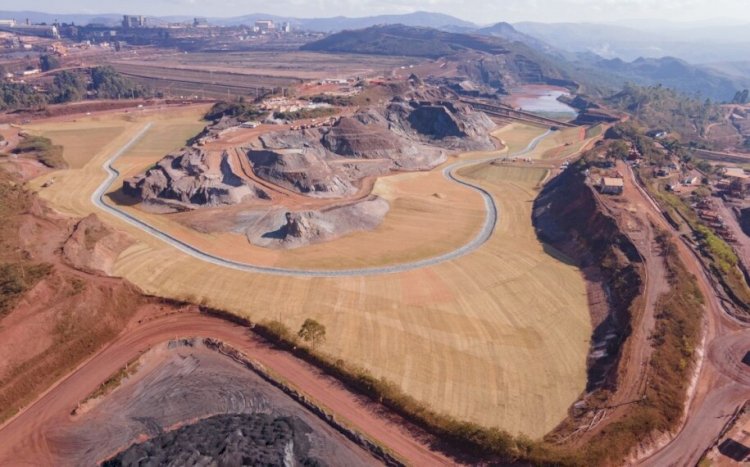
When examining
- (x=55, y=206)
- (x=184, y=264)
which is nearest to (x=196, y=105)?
(x=55, y=206)

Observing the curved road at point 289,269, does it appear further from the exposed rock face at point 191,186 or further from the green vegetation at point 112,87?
the green vegetation at point 112,87

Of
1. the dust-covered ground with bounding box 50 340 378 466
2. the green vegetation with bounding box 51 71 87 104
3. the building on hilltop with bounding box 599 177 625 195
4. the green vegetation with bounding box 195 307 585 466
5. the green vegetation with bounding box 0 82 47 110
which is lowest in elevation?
the dust-covered ground with bounding box 50 340 378 466

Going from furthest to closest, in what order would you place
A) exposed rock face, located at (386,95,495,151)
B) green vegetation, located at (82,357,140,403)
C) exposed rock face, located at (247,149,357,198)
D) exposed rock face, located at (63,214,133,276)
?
exposed rock face, located at (386,95,495,151) < exposed rock face, located at (247,149,357,198) < exposed rock face, located at (63,214,133,276) < green vegetation, located at (82,357,140,403)

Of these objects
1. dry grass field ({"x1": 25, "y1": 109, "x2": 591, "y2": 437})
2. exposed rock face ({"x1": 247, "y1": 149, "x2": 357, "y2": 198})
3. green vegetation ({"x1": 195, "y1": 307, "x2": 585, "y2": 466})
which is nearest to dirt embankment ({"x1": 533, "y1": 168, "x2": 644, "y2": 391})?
dry grass field ({"x1": 25, "y1": 109, "x2": 591, "y2": 437})

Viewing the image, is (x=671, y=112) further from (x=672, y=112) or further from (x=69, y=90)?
(x=69, y=90)

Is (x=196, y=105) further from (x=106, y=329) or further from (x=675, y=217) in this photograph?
(x=675, y=217)

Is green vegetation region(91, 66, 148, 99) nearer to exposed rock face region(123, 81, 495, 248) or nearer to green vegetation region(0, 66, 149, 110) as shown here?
green vegetation region(0, 66, 149, 110)

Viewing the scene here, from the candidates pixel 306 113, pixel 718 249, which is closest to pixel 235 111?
pixel 306 113

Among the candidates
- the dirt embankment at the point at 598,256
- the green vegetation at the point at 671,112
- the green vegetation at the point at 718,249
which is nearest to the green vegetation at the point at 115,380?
the dirt embankment at the point at 598,256
